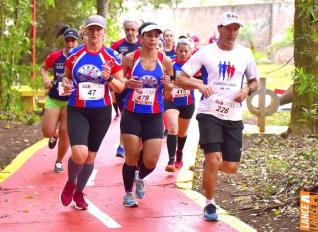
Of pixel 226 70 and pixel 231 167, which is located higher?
pixel 226 70

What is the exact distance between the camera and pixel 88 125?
22.5 feet

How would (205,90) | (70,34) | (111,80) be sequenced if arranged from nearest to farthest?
(205,90) < (111,80) < (70,34)

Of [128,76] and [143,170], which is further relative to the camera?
[143,170]

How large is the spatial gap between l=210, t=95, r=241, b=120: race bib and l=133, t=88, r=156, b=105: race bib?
807 mm

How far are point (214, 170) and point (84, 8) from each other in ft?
54.2

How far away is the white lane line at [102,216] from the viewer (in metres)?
6.50

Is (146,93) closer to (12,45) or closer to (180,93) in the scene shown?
(180,93)

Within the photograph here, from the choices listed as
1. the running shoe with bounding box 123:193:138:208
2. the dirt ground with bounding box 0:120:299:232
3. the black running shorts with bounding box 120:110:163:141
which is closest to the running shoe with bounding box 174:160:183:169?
the dirt ground with bounding box 0:120:299:232

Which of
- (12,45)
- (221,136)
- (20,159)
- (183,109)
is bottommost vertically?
(20,159)

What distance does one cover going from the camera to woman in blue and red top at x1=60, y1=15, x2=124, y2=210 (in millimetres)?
6734

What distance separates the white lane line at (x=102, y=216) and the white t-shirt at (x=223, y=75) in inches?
58.9

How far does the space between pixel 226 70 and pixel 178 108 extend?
2.78 metres

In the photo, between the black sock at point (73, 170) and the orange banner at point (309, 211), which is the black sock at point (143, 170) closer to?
the black sock at point (73, 170)

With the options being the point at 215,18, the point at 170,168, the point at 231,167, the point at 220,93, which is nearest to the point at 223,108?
the point at 220,93
